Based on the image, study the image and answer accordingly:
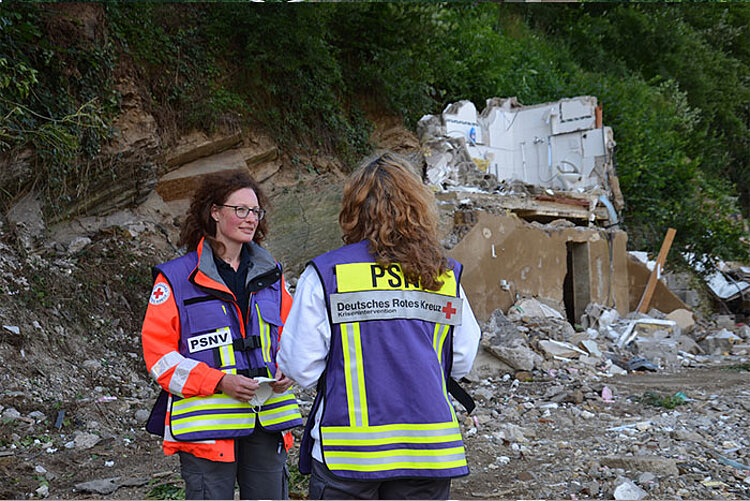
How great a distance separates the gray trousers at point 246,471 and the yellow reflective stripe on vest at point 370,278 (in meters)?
0.85

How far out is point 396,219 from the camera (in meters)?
2.15

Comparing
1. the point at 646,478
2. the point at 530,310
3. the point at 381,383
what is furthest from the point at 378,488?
the point at 530,310

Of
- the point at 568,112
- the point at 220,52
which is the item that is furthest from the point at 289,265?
the point at 568,112

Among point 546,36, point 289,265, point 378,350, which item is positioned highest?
point 546,36

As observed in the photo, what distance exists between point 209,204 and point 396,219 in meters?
1.10

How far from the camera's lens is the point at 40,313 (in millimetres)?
6426

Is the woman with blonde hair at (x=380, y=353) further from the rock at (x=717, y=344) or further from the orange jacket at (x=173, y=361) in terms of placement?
the rock at (x=717, y=344)

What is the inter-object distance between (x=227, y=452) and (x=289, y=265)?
6.86 meters

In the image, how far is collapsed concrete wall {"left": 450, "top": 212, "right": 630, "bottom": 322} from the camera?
973cm

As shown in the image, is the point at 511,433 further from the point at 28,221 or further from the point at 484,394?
the point at 28,221

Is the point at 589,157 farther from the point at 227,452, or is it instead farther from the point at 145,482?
the point at 227,452

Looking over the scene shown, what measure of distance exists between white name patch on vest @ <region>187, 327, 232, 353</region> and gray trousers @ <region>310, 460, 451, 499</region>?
75cm

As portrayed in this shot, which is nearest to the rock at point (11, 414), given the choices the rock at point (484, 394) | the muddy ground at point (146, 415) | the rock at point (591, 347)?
the muddy ground at point (146, 415)

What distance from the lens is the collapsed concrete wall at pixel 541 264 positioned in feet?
31.9
